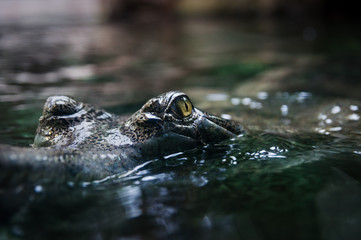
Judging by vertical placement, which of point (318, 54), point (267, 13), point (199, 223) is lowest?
point (199, 223)

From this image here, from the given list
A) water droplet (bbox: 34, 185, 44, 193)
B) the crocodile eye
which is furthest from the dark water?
the crocodile eye

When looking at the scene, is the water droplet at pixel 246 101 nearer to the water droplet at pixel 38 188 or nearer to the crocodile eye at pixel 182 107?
the crocodile eye at pixel 182 107

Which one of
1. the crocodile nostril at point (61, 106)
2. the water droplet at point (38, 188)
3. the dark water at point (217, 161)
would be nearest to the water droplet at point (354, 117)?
the dark water at point (217, 161)

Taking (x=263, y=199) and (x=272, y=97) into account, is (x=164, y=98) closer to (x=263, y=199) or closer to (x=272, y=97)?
(x=263, y=199)

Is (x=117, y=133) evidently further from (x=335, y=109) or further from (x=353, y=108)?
(x=353, y=108)

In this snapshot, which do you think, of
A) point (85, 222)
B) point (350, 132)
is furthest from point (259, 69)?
point (85, 222)
